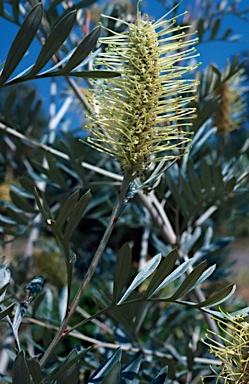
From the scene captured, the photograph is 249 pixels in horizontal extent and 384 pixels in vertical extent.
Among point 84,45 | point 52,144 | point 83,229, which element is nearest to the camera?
point 84,45

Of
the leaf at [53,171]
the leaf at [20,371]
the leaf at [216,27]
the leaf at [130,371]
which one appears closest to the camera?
the leaf at [20,371]

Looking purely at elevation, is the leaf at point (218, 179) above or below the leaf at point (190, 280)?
below

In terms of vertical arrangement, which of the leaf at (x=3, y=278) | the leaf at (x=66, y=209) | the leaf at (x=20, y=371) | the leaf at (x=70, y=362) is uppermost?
the leaf at (x=66, y=209)

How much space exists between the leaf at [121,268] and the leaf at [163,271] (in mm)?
25

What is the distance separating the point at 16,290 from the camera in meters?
1.02

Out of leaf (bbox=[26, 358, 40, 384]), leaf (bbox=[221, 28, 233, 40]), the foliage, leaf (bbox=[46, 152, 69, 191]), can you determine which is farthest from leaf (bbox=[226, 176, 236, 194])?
leaf (bbox=[26, 358, 40, 384])

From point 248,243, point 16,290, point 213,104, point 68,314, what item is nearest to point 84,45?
point 68,314

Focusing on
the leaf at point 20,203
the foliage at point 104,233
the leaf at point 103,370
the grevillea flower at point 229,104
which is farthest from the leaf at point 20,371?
the grevillea flower at point 229,104

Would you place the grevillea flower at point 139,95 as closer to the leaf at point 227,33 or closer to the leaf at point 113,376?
the leaf at point 113,376

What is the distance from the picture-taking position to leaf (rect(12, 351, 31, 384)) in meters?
0.40

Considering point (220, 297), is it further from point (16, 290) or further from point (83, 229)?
point (83, 229)

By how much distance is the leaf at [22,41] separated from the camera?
Result: 0.44 meters

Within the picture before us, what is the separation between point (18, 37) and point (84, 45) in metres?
0.06

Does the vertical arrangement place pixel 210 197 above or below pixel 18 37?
below
